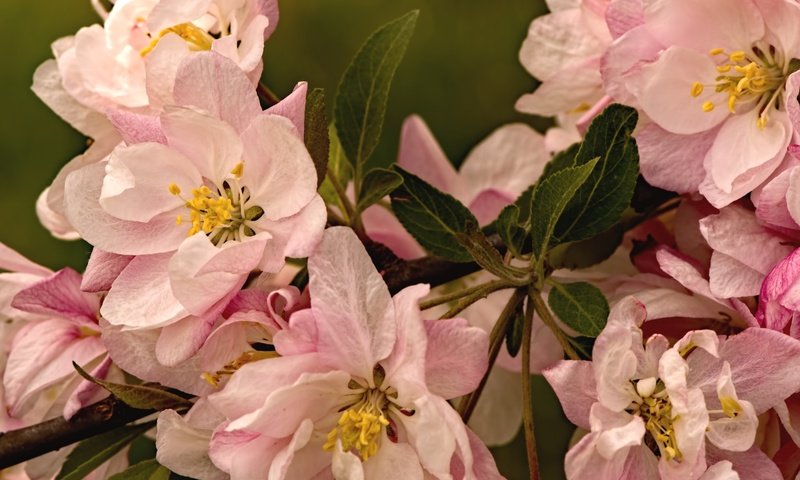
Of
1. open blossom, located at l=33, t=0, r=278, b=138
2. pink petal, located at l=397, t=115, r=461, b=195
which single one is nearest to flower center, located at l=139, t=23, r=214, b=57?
open blossom, located at l=33, t=0, r=278, b=138

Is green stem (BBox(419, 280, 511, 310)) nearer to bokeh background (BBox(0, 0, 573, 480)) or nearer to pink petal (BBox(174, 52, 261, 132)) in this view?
pink petal (BBox(174, 52, 261, 132))

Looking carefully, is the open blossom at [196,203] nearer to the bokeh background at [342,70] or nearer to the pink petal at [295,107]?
the pink petal at [295,107]

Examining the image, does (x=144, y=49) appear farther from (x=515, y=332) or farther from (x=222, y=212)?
(x=515, y=332)

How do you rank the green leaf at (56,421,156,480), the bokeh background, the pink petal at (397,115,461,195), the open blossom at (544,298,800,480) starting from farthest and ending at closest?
the bokeh background, the pink petal at (397,115,461,195), the green leaf at (56,421,156,480), the open blossom at (544,298,800,480)

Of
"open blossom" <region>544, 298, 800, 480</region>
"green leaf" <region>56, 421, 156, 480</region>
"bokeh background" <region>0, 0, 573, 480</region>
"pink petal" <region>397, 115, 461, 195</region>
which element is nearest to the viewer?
"open blossom" <region>544, 298, 800, 480</region>

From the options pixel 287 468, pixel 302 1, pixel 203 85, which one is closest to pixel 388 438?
pixel 287 468

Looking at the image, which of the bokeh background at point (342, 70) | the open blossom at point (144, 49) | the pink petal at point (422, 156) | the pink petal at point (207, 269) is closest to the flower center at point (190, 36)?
the open blossom at point (144, 49)

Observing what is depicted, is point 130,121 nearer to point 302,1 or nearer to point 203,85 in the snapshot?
point 203,85
